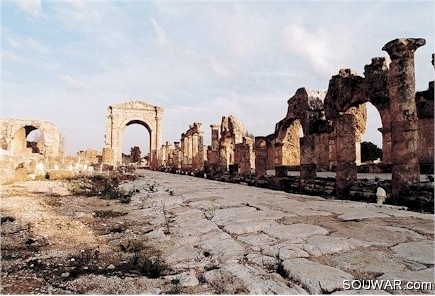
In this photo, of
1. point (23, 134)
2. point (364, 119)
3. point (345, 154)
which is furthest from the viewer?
point (23, 134)

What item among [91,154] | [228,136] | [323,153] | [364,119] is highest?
[364,119]

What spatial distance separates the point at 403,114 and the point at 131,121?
37128 millimetres

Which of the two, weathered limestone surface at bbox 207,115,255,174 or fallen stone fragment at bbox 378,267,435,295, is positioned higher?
weathered limestone surface at bbox 207,115,255,174

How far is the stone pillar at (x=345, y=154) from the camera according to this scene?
7577 mm

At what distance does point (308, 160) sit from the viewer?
913 centimetres

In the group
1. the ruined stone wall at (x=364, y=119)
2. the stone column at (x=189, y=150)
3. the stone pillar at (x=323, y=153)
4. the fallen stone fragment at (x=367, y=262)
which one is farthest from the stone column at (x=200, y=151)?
the fallen stone fragment at (x=367, y=262)

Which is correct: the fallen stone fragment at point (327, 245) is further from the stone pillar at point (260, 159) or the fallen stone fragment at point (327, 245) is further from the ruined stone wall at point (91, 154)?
the ruined stone wall at point (91, 154)

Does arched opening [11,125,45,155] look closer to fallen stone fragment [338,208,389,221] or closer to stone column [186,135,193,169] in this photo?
stone column [186,135,193,169]

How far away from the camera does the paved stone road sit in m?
2.35

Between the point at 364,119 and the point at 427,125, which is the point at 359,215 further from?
the point at 364,119

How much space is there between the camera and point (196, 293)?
7.43ft

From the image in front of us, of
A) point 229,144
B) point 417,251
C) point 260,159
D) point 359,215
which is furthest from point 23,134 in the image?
point 417,251

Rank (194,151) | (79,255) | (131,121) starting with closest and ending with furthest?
(79,255)
(194,151)
(131,121)

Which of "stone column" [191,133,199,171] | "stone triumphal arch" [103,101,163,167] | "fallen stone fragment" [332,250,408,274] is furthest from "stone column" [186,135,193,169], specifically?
"fallen stone fragment" [332,250,408,274]
